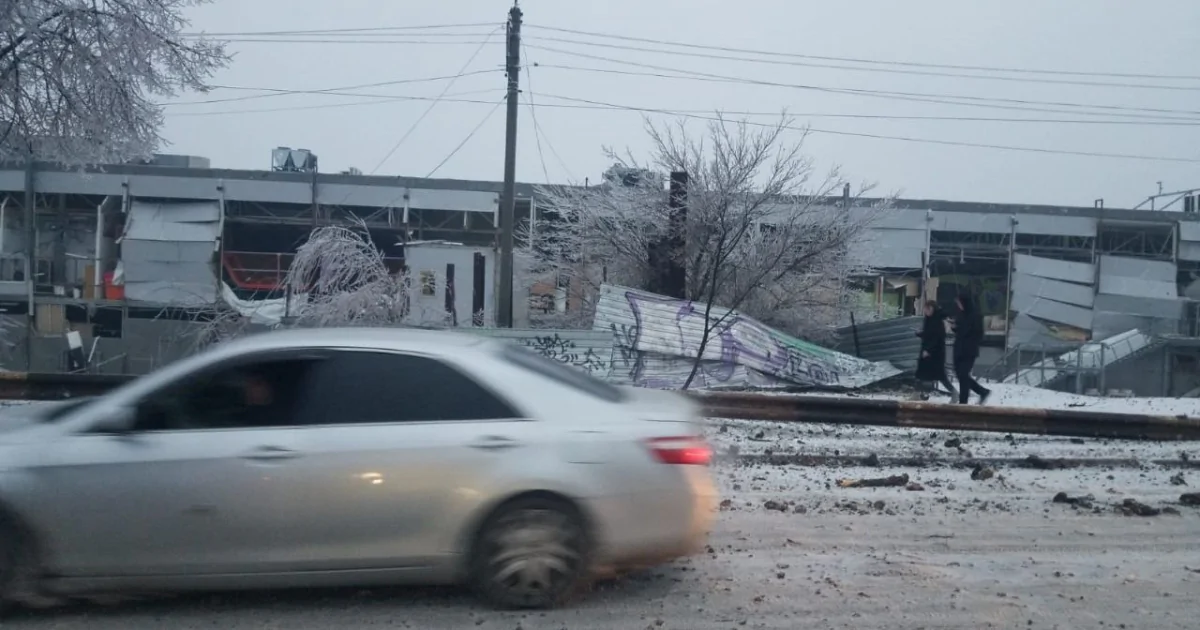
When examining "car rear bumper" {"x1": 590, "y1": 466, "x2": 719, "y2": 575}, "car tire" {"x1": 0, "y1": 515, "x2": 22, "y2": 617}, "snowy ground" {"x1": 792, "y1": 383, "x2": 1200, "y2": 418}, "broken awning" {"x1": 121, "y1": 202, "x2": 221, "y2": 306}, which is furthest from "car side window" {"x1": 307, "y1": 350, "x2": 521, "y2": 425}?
"broken awning" {"x1": 121, "y1": 202, "x2": 221, "y2": 306}

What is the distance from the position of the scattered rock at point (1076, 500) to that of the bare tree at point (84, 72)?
41.2 feet

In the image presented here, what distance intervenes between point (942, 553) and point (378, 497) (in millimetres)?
3637

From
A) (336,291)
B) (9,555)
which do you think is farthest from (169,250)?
(9,555)

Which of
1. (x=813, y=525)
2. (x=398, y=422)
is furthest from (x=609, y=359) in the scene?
(x=398, y=422)

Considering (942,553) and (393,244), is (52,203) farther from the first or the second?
(942,553)

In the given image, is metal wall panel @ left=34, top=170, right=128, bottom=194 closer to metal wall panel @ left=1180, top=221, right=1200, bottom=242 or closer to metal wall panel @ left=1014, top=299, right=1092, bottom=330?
metal wall panel @ left=1014, top=299, right=1092, bottom=330

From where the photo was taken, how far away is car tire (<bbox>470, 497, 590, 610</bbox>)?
209 inches

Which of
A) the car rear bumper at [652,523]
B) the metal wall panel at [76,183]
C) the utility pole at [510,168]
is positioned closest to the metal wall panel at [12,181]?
the metal wall panel at [76,183]

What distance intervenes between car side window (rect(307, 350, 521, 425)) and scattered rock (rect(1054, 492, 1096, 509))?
496 centimetres

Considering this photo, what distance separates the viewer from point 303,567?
17.3ft

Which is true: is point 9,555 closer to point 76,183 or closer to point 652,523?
point 652,523

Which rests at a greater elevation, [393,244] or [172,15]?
[172,15]

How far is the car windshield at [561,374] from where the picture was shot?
224 inches

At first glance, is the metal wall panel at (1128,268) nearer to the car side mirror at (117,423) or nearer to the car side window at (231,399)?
the car side window at (231,399)
